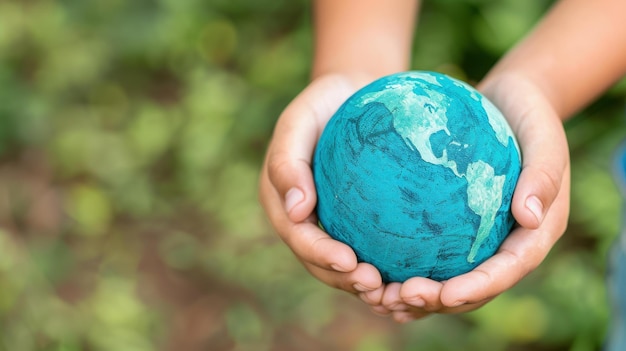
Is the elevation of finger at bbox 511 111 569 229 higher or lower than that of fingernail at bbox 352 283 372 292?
higher

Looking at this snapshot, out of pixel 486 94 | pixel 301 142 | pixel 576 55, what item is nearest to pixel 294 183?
pixel 301 142

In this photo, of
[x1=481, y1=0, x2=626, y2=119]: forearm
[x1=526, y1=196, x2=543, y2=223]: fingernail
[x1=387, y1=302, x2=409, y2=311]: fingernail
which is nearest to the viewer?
[x1=526, y1=196, x2=543, y2=223]: fingernail

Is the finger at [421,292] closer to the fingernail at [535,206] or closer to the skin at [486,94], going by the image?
the skin at [486,94]

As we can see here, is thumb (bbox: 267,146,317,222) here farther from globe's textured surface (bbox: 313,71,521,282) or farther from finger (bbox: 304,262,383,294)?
finger (bbox: 304,262,383,294)

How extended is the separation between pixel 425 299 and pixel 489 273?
0.14 meters

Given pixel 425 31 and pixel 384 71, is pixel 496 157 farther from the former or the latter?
pixel 425 31

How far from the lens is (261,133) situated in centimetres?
305

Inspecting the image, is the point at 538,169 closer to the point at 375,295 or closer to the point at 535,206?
the point at 535,206

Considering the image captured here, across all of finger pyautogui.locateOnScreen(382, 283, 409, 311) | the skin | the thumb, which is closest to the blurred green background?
the skin

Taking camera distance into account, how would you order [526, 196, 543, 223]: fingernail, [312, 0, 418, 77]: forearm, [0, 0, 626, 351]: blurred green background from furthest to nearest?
1. [0, 0, 626, 351]: blurred green background
2. [312, 0, 418, 77]: forearm
3. [526, 196, 543, 223]: fingernail

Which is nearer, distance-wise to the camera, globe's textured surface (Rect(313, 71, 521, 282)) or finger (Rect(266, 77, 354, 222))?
globe's textured surface (Rect(313, 71, 521, 282))

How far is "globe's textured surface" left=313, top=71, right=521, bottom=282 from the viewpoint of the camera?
1412 mm

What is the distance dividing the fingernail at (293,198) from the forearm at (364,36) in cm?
47

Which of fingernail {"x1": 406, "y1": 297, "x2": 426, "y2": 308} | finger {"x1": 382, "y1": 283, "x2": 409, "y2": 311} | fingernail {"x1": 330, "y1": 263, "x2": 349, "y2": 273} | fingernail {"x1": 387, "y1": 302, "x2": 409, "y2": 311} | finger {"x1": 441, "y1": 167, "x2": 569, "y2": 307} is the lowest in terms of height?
fingernail {"x1": 387, "y1": 302, "x2": 409, "y2": 311}
